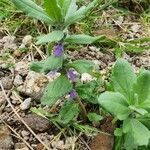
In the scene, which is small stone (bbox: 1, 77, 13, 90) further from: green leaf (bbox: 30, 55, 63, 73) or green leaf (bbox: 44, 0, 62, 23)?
green leaf (bbox: 44, 0, 62, 23)

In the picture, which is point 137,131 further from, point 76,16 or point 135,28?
point 135,28

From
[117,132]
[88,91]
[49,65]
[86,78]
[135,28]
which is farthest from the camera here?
[135,28]

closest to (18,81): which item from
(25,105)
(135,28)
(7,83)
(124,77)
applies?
(7,83)

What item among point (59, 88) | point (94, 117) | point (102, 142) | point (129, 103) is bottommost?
point (102, 142)

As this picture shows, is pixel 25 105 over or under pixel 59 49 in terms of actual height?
under

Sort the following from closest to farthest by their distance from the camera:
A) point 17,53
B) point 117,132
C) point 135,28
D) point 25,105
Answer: point 117,132 < point 25,105 < point 17,53 < point 135,28

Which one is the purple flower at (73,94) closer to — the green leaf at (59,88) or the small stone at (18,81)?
the green leaf at (59,88)

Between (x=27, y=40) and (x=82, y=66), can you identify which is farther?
(x=27, y=40)
